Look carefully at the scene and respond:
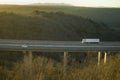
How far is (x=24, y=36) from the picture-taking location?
204ft

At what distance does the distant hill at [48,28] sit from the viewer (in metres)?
63.1

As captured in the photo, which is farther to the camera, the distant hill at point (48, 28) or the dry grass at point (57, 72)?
the distant hill at point (48, 28)

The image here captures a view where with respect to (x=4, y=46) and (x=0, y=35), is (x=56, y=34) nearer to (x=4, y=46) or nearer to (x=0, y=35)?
(x=0, y=35)

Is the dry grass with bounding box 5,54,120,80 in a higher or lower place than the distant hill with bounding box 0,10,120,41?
higher

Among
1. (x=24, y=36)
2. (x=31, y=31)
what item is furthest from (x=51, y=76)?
(x=31, y=31)

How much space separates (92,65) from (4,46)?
8.36 m

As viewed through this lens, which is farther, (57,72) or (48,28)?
(48,28)

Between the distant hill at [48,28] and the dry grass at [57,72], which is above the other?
the dry grass at [57,72]

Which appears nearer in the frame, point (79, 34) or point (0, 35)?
point (0, 35)

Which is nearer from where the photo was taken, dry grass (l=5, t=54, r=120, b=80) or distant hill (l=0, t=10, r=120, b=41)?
dry grass (l=5, t=54, r=120, b=80)

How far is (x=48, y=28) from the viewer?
76312 mm

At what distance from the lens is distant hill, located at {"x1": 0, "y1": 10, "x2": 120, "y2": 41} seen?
63094 mm

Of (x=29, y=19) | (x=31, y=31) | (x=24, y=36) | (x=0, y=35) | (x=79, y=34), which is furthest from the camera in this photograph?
(x=79, y=34)

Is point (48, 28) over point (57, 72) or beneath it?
beneath
